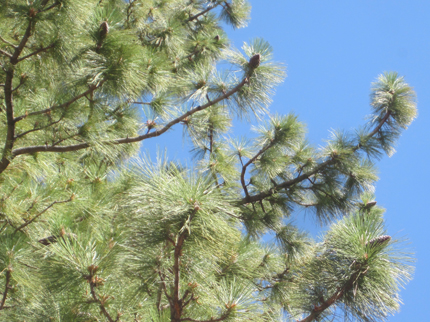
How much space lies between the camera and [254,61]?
1.58m

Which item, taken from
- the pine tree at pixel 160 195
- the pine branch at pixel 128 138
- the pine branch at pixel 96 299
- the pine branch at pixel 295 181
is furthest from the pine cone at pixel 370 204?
the pine branch at pixel 96 299

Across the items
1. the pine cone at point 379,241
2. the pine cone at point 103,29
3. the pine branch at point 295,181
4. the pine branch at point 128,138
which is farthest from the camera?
the pine branch at point 295,181

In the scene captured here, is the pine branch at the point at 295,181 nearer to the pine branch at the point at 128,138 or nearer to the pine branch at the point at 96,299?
the pine branch at the point at 128,138

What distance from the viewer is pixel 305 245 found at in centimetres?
209

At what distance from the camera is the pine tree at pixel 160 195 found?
100cm

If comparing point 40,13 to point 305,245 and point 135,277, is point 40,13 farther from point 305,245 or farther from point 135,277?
point 305,245

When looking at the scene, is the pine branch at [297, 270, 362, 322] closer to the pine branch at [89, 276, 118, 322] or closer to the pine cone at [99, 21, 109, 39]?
the pine branch at [89, 276, 118, 322]

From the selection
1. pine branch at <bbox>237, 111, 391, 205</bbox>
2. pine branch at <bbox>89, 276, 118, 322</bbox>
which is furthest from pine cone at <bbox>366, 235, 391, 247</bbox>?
pine branch at <bbox>237, 111, 391, 205</bbox>

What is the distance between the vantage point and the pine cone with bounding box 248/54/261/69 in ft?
5.12

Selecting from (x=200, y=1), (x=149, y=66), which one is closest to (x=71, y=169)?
(x=149, y=66)

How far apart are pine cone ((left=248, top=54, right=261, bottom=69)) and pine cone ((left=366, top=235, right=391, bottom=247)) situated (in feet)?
2.61

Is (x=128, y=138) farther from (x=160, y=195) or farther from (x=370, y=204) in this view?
Answer: (x=370, y=204)

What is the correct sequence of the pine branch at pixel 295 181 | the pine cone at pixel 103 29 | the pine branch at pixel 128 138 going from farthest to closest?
the pine branch at pixel 295 181, the pine branch at pixel 128 138, the pine cone at pixel 103 29

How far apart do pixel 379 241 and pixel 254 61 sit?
812mm
